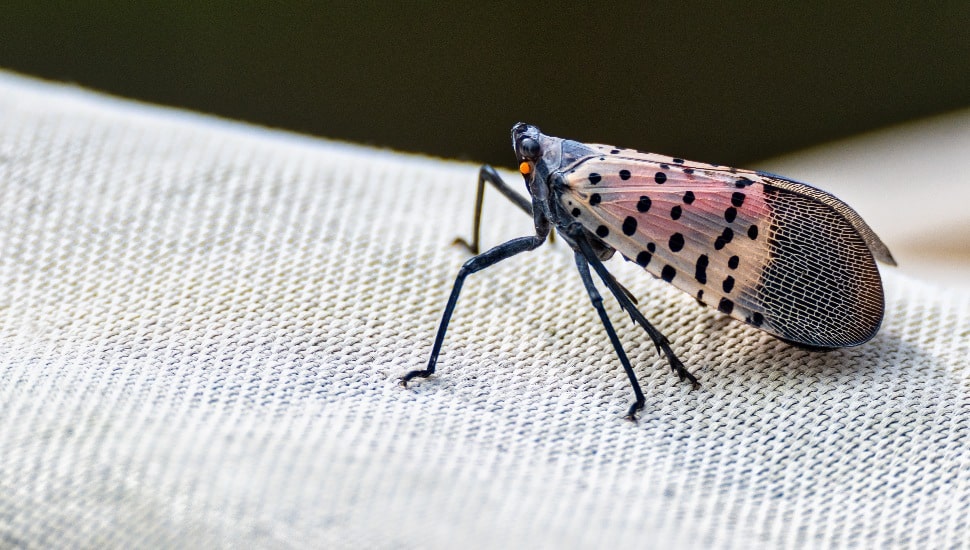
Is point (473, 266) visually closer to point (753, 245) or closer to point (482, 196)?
point (482, 196)

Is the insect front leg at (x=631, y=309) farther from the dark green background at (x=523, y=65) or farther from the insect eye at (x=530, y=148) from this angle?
the dark green background at (x=523, y=65)

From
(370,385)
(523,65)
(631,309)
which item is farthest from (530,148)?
→ (523,65)

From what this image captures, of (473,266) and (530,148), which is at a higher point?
(530,148)

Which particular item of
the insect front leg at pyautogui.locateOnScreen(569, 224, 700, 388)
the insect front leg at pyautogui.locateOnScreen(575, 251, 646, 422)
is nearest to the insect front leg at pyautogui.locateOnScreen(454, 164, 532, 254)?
the insect front leg at pyautogui.locateOnScreen(569, 224, 700, 388)

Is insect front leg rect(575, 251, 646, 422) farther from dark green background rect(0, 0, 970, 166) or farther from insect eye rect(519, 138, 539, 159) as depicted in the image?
dark green background rect(0, 0, 970, 166)

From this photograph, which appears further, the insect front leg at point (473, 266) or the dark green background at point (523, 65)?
the dark green background at point (523, 65)

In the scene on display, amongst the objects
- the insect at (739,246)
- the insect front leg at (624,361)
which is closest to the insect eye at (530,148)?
the insect at (739,246)

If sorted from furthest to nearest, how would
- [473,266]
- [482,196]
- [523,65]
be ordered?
[523,65], [482,196], [473,266]
